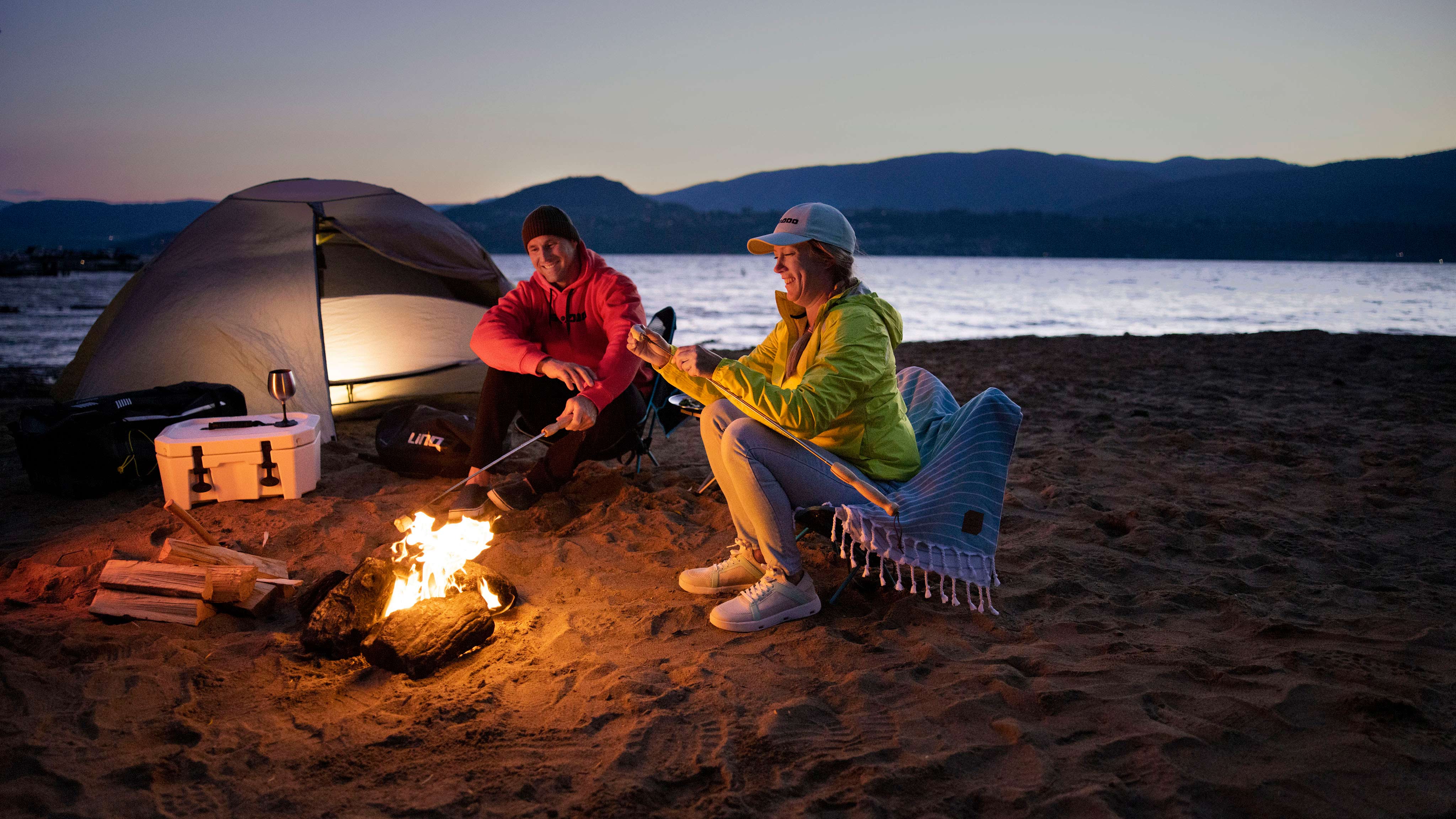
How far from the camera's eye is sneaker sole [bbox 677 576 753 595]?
290 centimetres

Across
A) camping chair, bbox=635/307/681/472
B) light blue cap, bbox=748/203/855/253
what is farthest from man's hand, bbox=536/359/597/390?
light blue cap, bbox=748/203/855/253

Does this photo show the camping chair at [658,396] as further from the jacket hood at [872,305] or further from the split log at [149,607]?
the split log at [149,607]

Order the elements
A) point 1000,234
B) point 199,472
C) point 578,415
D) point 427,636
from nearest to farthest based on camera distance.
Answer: point 427,636
point 578,415
point 199,472
point 1000,234

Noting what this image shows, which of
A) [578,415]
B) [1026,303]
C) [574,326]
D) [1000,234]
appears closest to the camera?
[578,415]

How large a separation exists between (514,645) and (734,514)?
882 millimetres

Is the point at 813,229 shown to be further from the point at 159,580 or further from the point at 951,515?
the point at 159,580

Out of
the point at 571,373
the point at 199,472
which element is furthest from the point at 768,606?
the point at 199,472

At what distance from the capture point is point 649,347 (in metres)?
2.63

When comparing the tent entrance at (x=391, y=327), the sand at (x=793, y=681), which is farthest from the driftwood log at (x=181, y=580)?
the tent entrance at (x=391, y=327)

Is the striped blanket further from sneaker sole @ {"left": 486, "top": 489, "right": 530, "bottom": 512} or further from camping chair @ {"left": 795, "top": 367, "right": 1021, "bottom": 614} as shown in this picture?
sneaker sole @ {"left": 486, "top": 489, "right": 530, "bottom": 512}

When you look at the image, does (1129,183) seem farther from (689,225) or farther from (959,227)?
(689,225)

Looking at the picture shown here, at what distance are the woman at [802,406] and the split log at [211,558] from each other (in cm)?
165

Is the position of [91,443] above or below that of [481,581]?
above

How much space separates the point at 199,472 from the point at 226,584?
150cm
